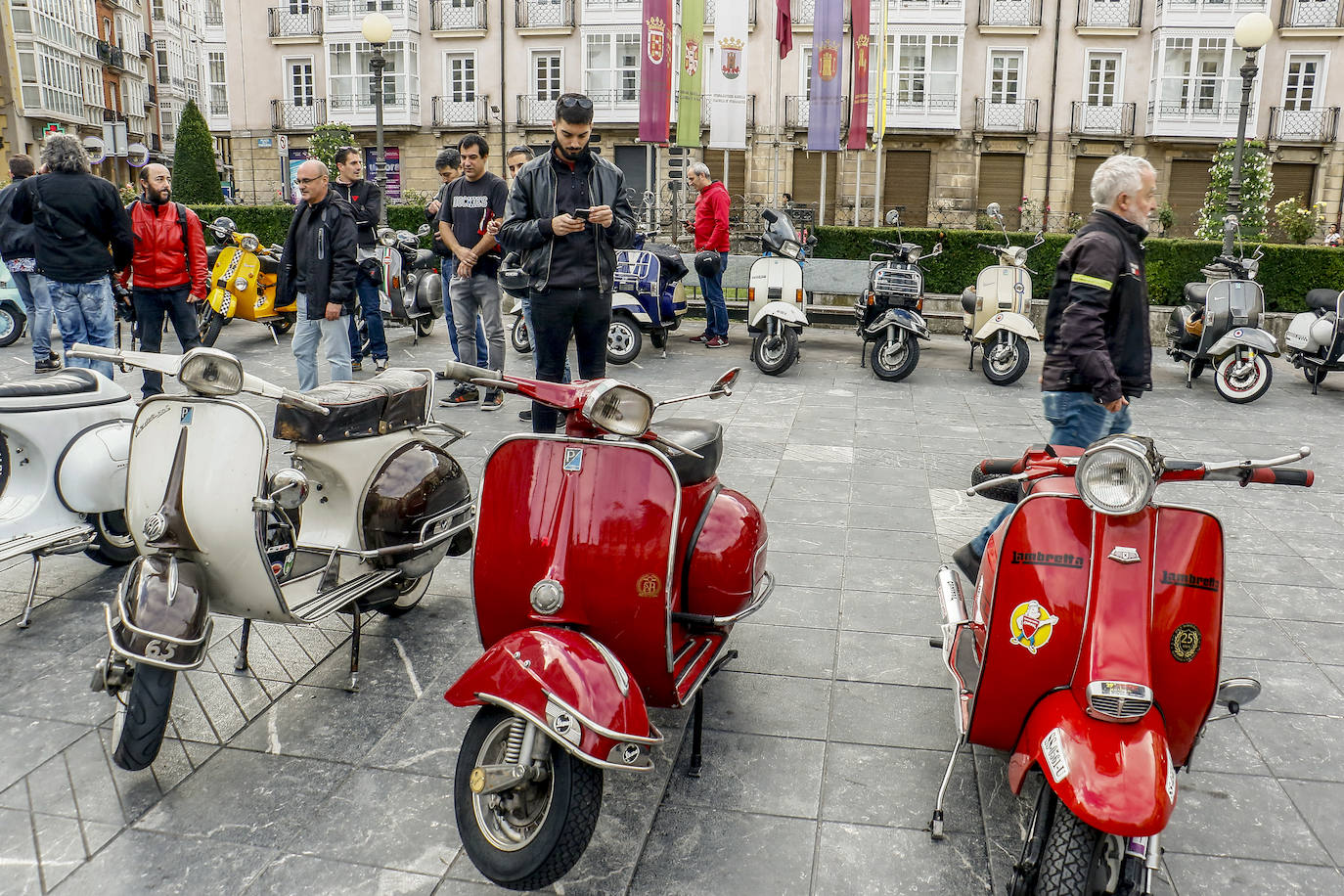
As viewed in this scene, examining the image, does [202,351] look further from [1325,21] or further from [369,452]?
[1325,21]

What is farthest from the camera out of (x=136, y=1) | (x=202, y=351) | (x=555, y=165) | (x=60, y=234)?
(x=136, y=1)

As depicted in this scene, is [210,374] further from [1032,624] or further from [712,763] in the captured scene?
[1032,624]

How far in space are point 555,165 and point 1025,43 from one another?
30712 millimetres

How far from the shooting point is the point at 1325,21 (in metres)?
30.7

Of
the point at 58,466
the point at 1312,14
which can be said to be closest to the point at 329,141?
the point at 1312,14

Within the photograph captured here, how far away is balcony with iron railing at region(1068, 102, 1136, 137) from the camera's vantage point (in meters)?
31.6

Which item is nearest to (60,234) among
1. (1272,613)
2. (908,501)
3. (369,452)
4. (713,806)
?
(369,452)

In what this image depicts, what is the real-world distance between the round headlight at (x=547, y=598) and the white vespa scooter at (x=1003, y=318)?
7.81m

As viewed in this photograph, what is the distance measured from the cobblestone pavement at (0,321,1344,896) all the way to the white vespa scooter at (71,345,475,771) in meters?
0.23

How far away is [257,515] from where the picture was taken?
320 cm

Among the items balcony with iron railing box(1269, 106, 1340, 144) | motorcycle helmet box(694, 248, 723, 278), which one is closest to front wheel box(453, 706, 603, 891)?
motorcycle helmet box(694, 248, 723, 278)

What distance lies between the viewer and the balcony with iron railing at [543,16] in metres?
33.8

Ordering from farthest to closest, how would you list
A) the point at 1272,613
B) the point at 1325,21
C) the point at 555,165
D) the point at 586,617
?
the point at 1325,21 → the point at 555,165 → the point at 1272,613 → the point at 586,617

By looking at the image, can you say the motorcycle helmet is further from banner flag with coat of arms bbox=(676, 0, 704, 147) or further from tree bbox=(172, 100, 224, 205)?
tree bbox=(172, 100, 224, 205)
